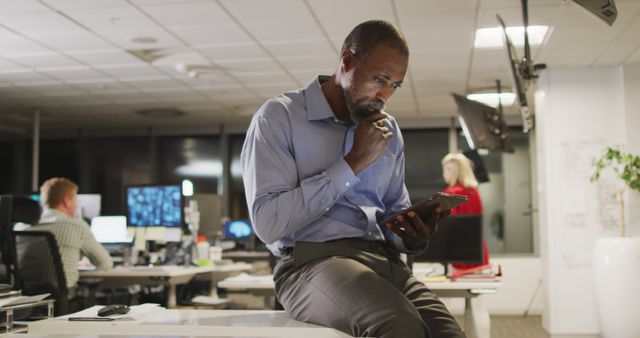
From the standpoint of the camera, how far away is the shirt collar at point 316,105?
1.75 metres

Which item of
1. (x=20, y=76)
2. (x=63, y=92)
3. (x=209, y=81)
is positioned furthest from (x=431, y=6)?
(x=63, y=92)

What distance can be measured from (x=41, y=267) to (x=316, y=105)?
323 cm

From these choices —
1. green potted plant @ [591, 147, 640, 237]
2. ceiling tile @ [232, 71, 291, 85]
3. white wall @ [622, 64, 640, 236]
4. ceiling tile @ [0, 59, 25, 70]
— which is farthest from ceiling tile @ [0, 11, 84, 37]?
white wall @ [622, 64, 640, 236]

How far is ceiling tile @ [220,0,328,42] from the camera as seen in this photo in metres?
5.26

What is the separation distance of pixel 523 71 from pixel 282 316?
13.0ft

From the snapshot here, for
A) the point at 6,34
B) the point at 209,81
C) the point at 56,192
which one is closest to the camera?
the point at 56,192

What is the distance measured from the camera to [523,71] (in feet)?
17.6

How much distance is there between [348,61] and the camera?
5.68 feet

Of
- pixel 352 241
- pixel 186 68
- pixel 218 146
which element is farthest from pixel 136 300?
pixel 218 146

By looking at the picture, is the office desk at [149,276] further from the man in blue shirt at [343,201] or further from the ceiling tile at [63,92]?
the ceiling tile at [63,92]

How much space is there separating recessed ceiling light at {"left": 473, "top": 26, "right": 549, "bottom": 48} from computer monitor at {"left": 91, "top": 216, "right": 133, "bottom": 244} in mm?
3393

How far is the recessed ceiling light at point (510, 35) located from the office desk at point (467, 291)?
2.72m

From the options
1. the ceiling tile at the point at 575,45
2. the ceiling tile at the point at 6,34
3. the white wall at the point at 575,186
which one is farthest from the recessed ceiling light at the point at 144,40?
the white wall at the point at 575,186

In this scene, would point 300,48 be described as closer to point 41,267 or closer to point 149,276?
point 149,276
